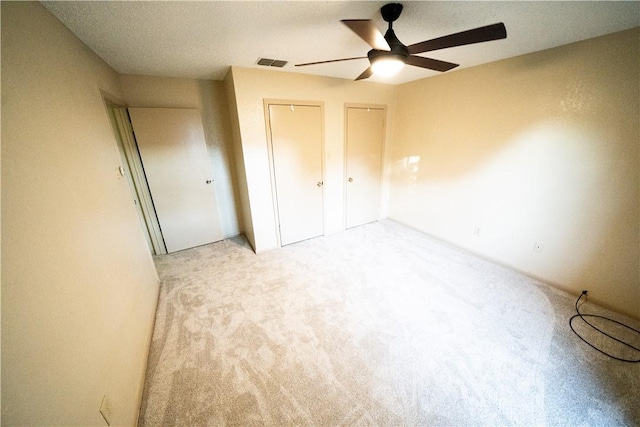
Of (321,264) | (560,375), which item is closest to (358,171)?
(321,264)

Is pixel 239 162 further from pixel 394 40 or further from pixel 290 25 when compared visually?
pixel 394 40

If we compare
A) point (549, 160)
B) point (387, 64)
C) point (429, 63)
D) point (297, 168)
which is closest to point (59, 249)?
point (387, 64)

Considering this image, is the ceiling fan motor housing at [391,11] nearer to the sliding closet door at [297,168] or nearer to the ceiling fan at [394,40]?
the ceiling fan at [394,40]

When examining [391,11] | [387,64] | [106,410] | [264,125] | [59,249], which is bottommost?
[106,410]

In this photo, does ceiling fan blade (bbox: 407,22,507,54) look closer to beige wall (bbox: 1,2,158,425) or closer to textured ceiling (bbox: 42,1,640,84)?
textured ceiling (bbox: 42,1,640,84)

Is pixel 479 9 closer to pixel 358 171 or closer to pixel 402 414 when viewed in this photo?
pixel 358 171

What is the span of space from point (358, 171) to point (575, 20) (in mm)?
2465

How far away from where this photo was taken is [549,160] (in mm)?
2111

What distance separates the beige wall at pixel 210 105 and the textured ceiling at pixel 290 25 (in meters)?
0.47

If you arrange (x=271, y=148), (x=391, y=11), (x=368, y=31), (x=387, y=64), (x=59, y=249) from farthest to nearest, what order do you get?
(x=271, y=148), (x=387, y=64), (x=391, y=11), (x=368, y=31), (x=59, y=249)

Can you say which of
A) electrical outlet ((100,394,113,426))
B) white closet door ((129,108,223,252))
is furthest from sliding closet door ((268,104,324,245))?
electrical outlet ((100,394,113,426))

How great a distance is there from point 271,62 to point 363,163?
197cm

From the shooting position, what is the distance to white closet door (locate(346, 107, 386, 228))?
3334 mm

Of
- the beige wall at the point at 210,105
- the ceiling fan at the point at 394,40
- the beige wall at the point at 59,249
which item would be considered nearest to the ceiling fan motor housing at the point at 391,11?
the ceiling fan at the point at 394,40
